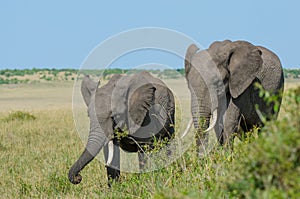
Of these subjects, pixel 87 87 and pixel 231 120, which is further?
pixel 231 120

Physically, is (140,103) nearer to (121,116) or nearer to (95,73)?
(121,116)

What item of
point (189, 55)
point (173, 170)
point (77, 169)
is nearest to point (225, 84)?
point (189, 55)

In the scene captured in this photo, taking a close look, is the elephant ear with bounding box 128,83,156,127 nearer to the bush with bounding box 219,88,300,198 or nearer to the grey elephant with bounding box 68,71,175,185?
the grey elephant with bounding box 68,71,175,185

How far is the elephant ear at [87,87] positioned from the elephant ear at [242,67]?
6.97 feet

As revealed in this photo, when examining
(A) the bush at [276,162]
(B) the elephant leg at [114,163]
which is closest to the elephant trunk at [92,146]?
(B) the elephant leg at [114,163]

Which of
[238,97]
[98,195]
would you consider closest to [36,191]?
[98,195]

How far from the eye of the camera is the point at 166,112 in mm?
9016

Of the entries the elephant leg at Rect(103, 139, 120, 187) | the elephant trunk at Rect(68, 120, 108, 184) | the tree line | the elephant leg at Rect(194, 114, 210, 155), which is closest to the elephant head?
the elephant leg at Rect(194, 114, 210, 155)

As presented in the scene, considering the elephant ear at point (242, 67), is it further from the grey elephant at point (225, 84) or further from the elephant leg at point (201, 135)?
the elephant leg at point (201, 135)

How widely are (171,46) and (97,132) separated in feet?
7.00

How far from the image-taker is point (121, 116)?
8.05m

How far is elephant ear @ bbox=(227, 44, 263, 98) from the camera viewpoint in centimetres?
935

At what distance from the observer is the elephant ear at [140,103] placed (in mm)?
8211

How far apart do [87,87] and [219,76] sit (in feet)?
6.61
